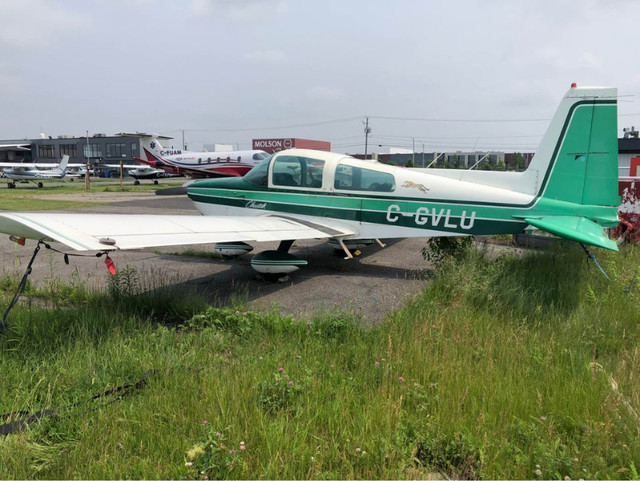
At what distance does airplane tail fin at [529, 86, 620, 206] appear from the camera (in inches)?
260

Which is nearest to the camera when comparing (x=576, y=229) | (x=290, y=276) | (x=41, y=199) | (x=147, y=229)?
(x=147, y=229)

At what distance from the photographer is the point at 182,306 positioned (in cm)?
533

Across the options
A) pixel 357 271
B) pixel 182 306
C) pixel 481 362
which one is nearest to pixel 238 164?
pixel 357 271

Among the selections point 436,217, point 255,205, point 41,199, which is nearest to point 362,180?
point 436,217

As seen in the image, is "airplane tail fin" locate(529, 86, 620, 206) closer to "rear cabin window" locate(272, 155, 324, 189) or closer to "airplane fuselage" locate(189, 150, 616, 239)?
"airplane fuselage" locate(189, 150, 616, 239)

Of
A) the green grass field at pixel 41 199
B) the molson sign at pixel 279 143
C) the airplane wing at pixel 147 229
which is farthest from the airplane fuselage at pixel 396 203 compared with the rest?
the molson sign at pixel 279 143

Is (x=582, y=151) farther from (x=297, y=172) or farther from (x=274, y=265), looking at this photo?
(x=274, y=265)

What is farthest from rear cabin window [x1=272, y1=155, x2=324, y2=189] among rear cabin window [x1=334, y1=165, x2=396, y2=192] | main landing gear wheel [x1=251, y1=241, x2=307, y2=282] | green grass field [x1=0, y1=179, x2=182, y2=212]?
green grass field [x1=0, y1=179, x2=182, y2=212]

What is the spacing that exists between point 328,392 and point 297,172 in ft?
18.0

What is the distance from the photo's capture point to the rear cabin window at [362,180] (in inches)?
299

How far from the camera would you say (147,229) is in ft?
17.5

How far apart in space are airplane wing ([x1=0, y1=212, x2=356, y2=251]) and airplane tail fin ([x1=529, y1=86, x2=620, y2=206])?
134 inches

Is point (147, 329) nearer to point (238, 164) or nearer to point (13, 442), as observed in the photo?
point (13, 442)

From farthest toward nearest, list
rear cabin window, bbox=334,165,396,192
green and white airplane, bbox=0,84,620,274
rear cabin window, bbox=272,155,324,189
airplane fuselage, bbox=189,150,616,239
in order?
rear cabin window, bbox=272,155,324,189 → rear cabin window, bbox=334,165,396,192 → airplane fuselage, bbox=189,150,616,239 → green and white airplane, bbox=0,84,620,274
